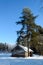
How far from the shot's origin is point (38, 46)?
5403 centimetres

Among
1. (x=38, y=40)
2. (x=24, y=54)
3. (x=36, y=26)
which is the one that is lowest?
(x=24, y=54)

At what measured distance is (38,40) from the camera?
178 feet

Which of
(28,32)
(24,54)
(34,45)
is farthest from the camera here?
(34,45)

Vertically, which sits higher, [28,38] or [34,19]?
[34,19]

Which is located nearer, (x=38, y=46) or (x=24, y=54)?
(x=24, y=54)

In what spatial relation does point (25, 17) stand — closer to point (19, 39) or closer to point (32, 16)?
point (32, 16)

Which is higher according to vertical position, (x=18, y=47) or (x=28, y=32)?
(x=28, y=32)

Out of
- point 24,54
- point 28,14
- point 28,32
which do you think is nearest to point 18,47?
point 24,54

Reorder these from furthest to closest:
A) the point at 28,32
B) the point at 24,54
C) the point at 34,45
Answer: the point at 34,45 → the point at 28,32 → the point at 24,54

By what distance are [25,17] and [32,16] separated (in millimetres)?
1969

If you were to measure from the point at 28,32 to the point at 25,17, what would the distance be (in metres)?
3.80

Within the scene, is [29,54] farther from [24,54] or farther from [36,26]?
[36,26]

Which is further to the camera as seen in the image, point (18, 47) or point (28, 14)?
point (28, 14)

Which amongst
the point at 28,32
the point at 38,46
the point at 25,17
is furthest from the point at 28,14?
the point at 38,46
